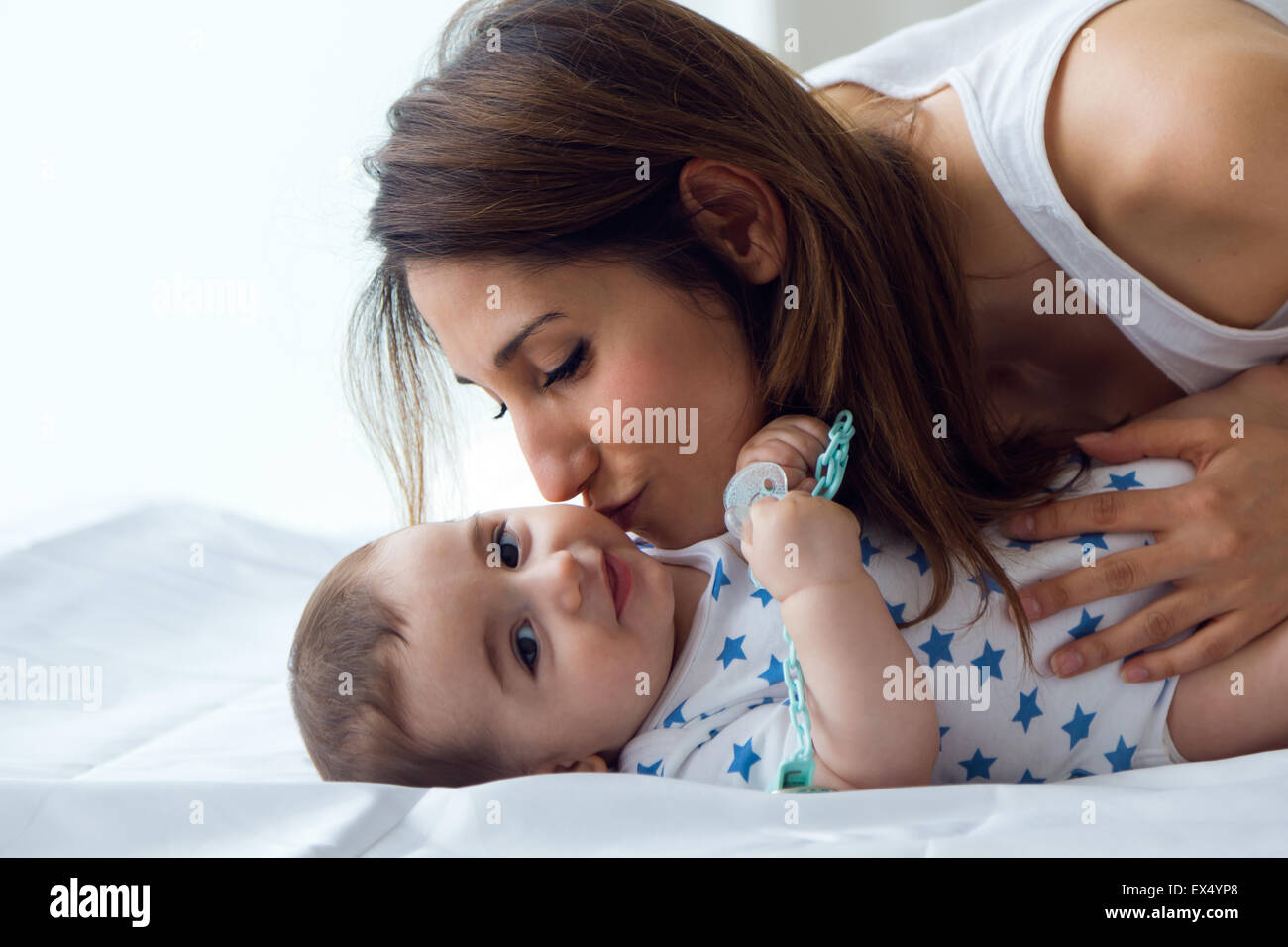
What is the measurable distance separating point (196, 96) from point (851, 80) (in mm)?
1430

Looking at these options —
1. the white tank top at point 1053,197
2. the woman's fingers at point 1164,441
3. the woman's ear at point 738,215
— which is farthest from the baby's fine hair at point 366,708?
the white tank top at point 1053,197

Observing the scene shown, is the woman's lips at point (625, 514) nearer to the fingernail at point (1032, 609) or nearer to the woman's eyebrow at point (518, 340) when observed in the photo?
the woman's eyebrow at point (518, 340)

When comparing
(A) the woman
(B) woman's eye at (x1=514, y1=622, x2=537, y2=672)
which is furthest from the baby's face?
(A) the woman

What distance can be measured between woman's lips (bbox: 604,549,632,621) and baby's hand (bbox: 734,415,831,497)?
159mm

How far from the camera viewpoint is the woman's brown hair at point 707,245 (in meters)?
1.12

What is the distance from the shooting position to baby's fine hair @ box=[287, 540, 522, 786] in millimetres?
1097

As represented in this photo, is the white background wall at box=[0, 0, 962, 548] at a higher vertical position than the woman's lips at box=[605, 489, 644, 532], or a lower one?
higher

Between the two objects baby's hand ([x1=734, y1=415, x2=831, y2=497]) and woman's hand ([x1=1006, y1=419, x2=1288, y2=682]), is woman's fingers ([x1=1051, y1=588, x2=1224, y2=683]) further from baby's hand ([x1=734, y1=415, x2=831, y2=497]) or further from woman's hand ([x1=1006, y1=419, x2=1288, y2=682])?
baby's hand ([x1=734, y1=415, x2=831, y2=497])

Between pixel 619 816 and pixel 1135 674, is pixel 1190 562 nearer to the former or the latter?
pixel 1135 674

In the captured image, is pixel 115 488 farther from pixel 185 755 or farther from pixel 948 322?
pixel 948 322

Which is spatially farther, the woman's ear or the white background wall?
the white background wall
